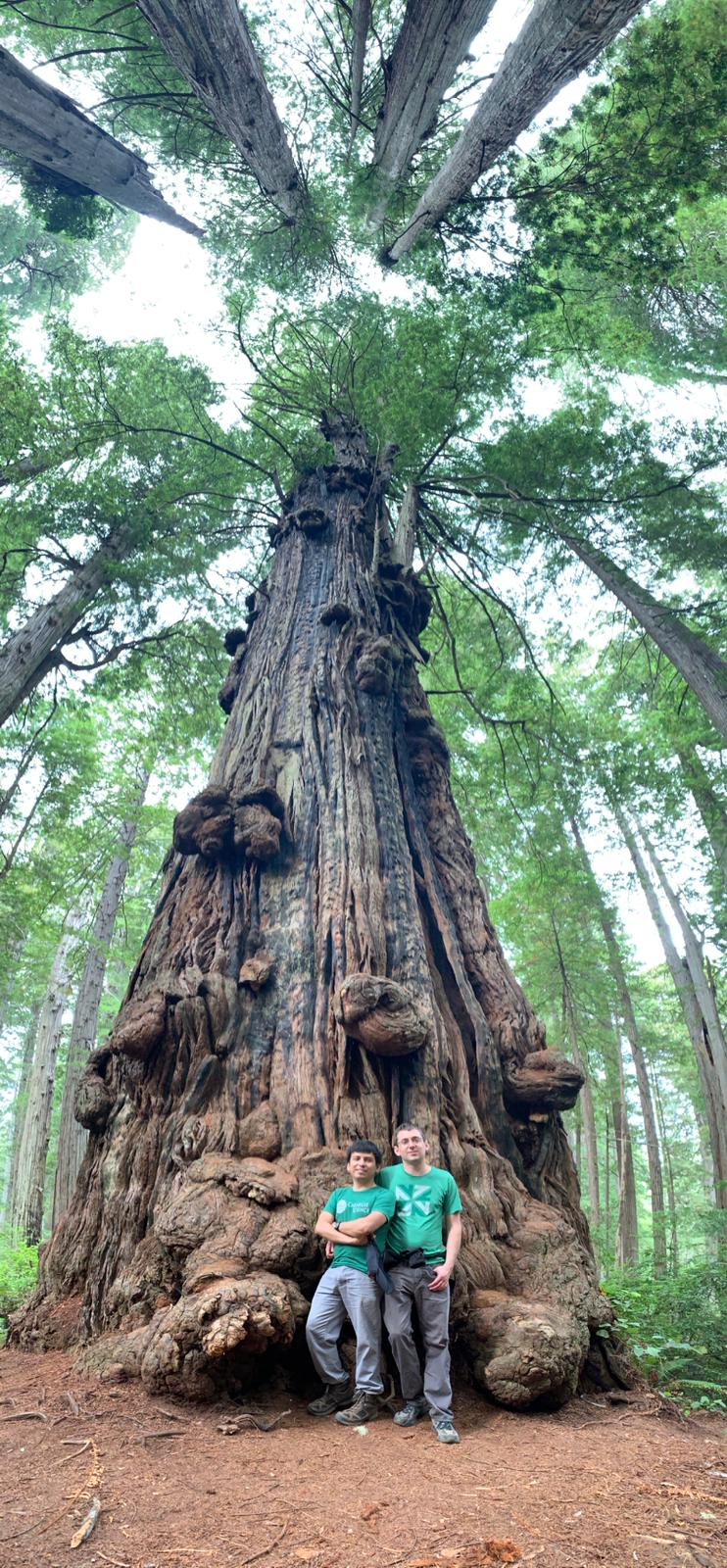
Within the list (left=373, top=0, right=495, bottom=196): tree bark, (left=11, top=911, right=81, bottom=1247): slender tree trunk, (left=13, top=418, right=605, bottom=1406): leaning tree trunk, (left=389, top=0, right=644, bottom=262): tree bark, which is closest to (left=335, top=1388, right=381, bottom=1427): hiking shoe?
(left=13, top=418, right=605, bottom=1406): leaning tree trunk

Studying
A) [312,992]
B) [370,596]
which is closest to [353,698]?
[370,596]

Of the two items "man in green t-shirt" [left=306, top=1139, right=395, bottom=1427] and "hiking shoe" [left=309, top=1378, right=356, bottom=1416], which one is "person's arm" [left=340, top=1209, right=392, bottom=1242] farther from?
"hiking shoe" [left=309, top=1378, right=356, bottom=1416]

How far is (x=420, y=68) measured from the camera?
652cm

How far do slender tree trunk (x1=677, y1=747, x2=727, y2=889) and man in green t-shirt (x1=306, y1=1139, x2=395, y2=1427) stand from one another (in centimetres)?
908

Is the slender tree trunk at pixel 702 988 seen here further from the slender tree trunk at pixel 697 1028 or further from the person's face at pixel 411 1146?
the person's face at pixel 411 1146

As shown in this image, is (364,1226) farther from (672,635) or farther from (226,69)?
(226,69)

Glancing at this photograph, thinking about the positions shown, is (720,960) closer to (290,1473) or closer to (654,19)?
(290,1473)

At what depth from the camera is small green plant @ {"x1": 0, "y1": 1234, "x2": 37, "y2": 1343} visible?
6930 mm

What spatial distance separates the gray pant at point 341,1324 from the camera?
11.2 ft

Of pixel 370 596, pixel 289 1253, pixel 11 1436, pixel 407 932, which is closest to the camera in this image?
pixel 11 1436

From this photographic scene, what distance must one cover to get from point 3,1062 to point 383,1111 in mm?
29821

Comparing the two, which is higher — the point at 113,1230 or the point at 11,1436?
the point at 113,1230

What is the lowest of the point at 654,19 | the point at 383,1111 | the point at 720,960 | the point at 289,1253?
the point at 289,1253

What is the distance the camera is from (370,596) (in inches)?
300
